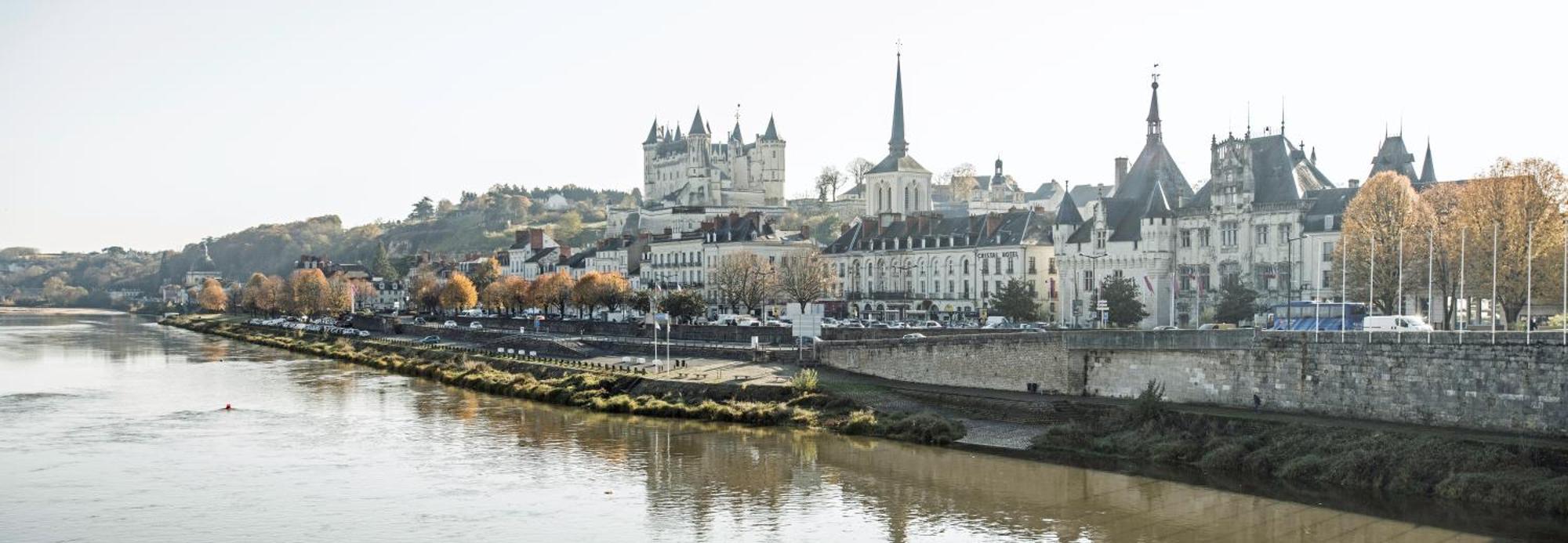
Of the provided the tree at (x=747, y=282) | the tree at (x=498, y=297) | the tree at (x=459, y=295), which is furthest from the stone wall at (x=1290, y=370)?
the tree at (x=459, y=295)

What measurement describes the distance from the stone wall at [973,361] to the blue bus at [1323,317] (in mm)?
6440

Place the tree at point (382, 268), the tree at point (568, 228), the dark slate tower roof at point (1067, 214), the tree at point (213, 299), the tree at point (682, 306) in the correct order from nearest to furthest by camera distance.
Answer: the dark slate tower roof at point (1067, 214) → the tree at point (682, 306) → the tree at point (213, 299) → the tree at point (382, 268) → the tree at point (568, 228)

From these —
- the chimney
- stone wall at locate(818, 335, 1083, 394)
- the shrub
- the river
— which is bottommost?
the river

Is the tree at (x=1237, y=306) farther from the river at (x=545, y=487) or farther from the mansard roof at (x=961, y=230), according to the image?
the river at (x=545, y=487)

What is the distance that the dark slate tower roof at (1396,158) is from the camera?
62281mm

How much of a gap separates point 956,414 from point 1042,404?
2.44 metres

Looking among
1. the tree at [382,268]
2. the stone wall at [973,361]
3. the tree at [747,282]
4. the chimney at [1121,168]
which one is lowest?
the stone wall at [973,361]

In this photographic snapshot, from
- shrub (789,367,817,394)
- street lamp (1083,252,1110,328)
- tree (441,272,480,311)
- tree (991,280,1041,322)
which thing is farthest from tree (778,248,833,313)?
shrub (789,367,817,394)

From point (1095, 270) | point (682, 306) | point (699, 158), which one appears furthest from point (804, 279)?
point (699, 158)

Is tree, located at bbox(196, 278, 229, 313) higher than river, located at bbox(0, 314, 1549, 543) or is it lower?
higher

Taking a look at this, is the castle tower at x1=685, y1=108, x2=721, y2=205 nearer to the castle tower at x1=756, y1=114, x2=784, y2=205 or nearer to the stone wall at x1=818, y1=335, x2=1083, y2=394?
the castle tower at x1=756, y1=114, x2=784, y2=205

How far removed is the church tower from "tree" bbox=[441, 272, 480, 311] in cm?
3082

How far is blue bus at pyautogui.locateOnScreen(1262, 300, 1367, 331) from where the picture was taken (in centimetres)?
4006

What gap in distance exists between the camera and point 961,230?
78438mm
